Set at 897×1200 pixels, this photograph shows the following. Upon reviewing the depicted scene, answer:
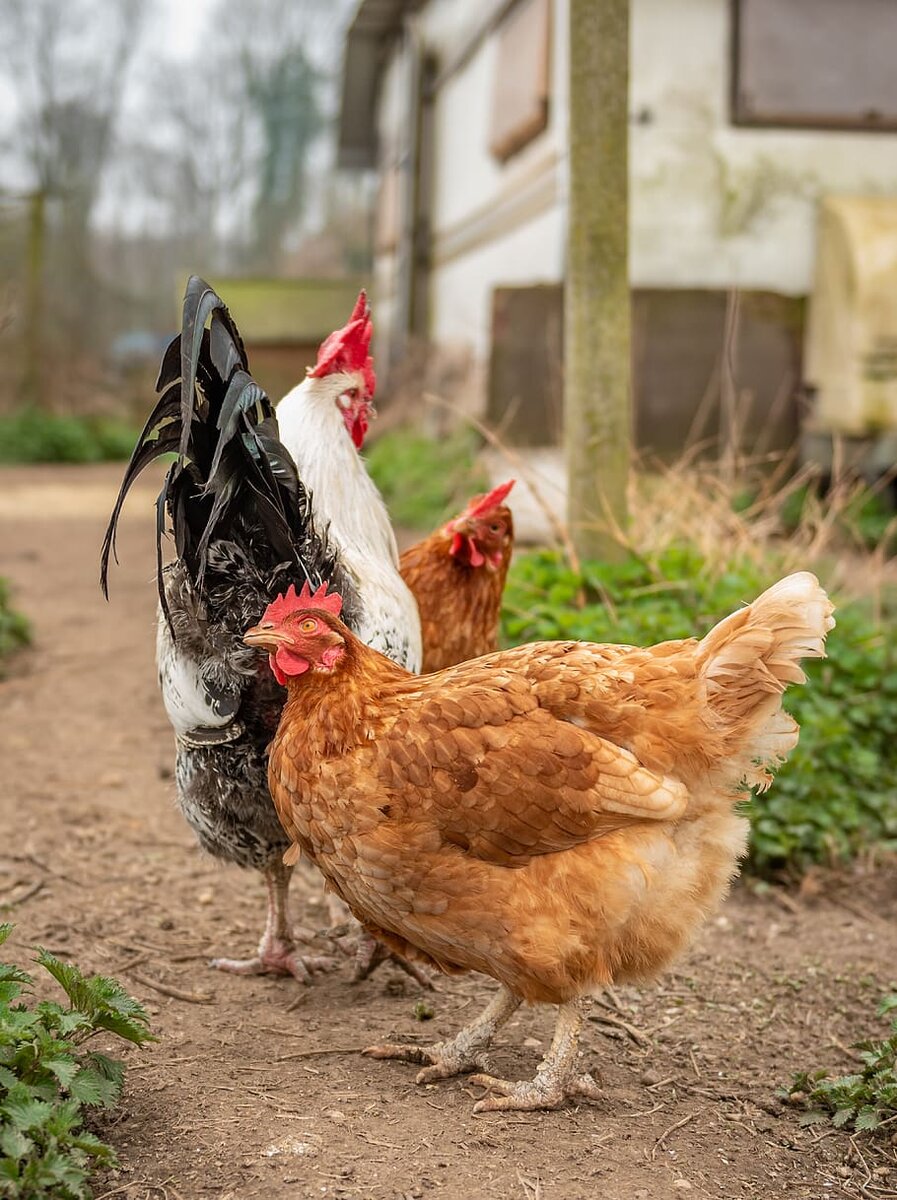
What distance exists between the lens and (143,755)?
5727 mm

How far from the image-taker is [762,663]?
2818 millimetres

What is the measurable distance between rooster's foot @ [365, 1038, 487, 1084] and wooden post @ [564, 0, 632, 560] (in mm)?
2688

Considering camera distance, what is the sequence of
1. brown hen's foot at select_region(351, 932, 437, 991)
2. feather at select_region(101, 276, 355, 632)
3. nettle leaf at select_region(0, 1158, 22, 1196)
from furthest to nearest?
brown hen's foot at select_region(351, 932, 437, 991) < feather at select_region(101, 276, 355, 632) < nettle leaf at select_region(0, 1158, 22, 1196)

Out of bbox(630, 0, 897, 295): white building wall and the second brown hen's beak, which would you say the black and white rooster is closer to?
the second brown hen's beak

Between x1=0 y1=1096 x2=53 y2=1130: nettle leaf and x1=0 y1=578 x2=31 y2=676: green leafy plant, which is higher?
x1=0 y1=578 x2=31 y2=676: green leafy plant

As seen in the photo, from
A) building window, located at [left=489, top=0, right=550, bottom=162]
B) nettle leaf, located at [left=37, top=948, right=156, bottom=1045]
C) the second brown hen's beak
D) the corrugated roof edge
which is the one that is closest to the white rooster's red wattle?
the second brown hen's beak

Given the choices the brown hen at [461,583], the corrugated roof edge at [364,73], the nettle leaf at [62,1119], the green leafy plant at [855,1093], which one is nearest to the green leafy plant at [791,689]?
the brown hen at [461,583]

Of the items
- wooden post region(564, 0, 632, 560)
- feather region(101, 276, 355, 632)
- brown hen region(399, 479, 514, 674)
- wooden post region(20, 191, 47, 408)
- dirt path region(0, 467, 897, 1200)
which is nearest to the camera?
dirt path region(0, 467, 897, 1200)

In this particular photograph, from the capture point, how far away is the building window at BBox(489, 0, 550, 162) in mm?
9805

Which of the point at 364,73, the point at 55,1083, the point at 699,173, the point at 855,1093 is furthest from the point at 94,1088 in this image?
the point at 364,73

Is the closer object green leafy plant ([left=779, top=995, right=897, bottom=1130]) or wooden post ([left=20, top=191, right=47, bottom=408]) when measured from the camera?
green leafy plant ([left=779, top=995, right=897, bottom=1130])

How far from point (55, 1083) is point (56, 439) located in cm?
1656

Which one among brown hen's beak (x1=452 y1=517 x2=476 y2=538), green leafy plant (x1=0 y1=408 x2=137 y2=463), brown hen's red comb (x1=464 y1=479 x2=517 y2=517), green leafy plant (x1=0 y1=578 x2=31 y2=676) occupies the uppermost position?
green leafy plant (x1=0 y1=408 x2=137 y2=463)

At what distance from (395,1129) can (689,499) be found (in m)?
4.07
